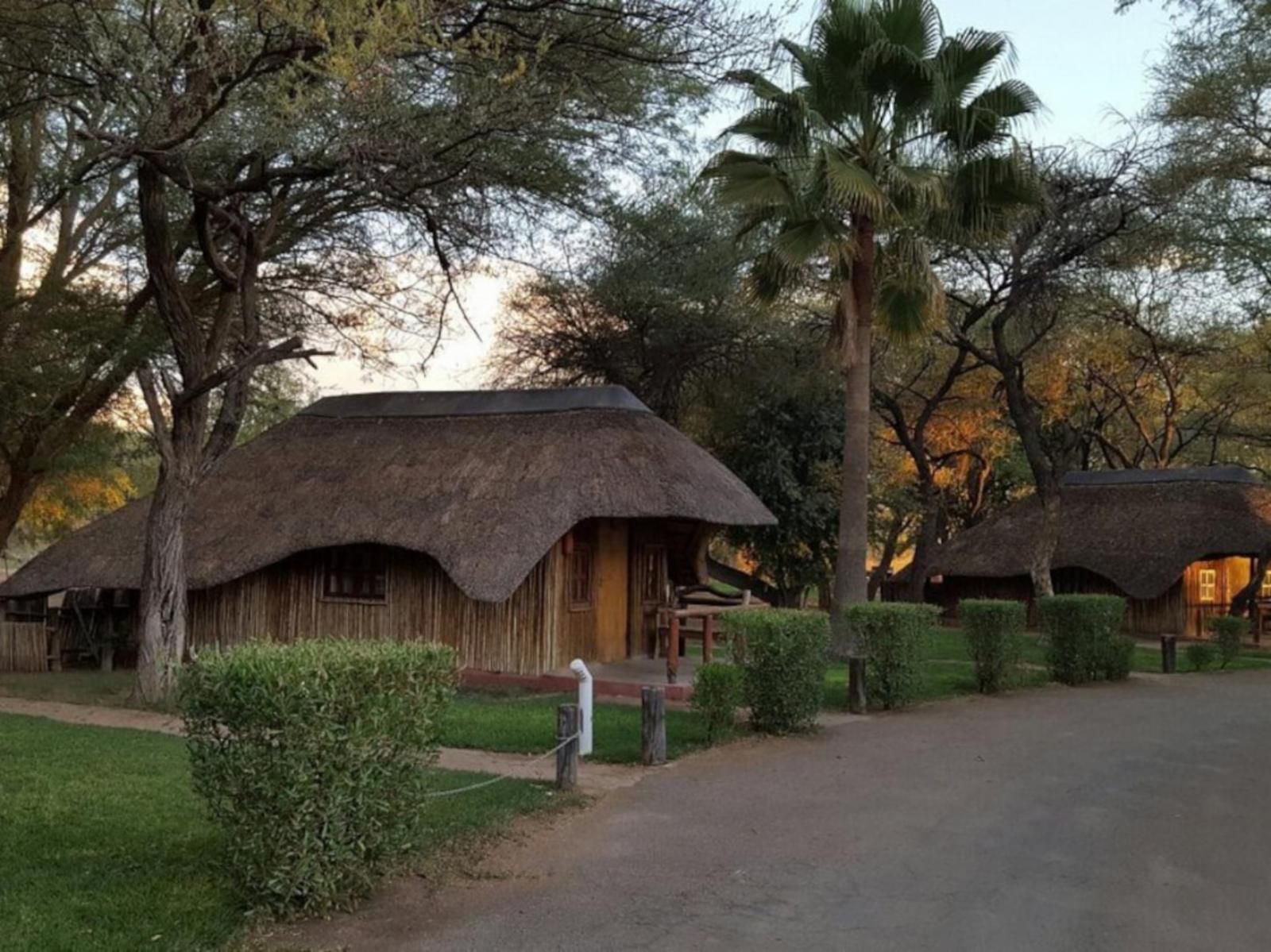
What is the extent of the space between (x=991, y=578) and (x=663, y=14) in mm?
23467

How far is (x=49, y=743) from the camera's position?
10.4 metres

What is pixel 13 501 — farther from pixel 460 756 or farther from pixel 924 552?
pixel 924 552

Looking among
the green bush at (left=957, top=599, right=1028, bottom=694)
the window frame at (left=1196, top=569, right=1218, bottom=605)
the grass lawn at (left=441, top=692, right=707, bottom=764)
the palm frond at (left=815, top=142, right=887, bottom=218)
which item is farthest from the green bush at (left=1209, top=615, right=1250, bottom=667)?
the grass lawn at (left=441, top=692, right=707, bottom=764)

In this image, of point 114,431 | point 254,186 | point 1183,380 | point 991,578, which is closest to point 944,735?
point 254,186

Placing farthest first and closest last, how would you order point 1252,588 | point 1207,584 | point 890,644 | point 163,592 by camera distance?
1. point 1207,584
2. point 1252,588
3. point 163,592
4. point 890,644

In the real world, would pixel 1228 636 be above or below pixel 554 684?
above

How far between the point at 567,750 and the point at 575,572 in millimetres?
8022

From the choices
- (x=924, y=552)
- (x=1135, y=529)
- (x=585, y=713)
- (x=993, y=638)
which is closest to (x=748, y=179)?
(x=993, y=638)

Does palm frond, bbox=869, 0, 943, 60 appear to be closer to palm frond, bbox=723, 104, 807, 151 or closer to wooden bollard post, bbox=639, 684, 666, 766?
palm frond, bbox=723, 104, 807, 151

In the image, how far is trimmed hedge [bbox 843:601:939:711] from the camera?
514 inches

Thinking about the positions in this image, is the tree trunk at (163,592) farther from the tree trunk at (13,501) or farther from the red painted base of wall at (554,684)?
the tree trunk at (13,501)

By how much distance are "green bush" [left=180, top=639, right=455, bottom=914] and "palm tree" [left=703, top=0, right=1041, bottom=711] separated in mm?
10029

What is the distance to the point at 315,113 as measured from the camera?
35.3ft

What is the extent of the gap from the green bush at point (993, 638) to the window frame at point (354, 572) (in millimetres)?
8404
